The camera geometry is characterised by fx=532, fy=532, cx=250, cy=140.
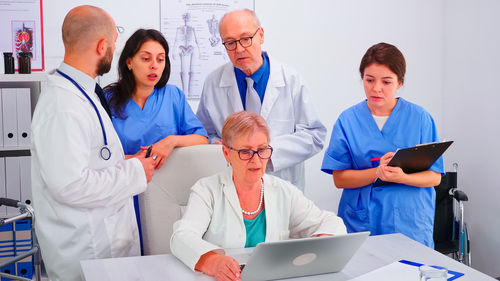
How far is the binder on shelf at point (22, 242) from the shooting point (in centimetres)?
273

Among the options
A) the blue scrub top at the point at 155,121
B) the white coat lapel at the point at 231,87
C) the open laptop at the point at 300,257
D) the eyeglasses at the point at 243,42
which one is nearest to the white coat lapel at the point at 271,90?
the white coat lapel at the point at 231,87

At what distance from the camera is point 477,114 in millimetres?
3543

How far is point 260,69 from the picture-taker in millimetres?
2418

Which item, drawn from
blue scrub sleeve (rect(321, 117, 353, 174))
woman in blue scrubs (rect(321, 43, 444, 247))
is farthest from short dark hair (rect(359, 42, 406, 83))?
blue scrub sleeve (rect(321, 117, 353, 174))

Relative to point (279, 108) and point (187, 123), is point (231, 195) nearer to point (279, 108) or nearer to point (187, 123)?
point (187, 123)

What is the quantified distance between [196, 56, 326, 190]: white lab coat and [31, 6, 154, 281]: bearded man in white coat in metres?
0.69

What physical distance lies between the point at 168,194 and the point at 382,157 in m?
0.87

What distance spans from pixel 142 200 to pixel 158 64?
0.57 m

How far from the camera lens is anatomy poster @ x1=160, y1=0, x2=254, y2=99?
11.1ft

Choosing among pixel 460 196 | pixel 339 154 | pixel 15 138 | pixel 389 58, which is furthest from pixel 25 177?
pixel 460 196

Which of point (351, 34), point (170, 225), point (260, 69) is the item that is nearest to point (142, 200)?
point (170, 225)

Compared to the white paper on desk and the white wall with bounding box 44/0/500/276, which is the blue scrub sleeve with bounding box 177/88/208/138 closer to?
the white paper on desk

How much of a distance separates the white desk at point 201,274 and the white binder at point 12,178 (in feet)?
4.67

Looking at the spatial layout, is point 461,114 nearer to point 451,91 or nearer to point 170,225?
point 451,91
